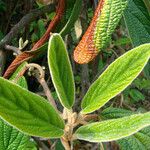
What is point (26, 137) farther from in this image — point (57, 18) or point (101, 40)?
point (57, 18)

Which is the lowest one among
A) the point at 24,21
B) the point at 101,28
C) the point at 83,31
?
the point at 83,31

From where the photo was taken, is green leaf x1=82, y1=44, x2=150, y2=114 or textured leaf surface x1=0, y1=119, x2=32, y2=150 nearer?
green leaf x1=82, y1=44, x2=150, y2=114

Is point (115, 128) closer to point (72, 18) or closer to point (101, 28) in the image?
point (101, 28)

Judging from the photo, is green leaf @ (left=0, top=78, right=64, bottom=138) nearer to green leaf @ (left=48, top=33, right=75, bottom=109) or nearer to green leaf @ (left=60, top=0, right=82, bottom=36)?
green leaf @ (left=48, top=33, right=75, bottom=109)

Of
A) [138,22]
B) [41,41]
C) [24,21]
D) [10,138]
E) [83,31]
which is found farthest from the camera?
[83,31]

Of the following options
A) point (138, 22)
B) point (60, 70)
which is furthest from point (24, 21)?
point (60, 70)

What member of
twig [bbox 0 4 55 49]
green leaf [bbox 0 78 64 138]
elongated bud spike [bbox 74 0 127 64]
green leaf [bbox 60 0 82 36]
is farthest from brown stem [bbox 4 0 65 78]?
green leaf [bbox 0 78 64 138]

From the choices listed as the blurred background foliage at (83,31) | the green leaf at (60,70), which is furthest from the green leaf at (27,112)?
the blurred background foliage at (83,31)
